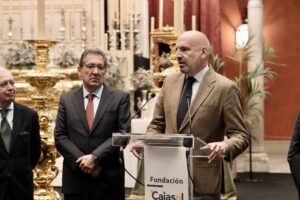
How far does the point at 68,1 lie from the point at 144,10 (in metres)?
1.09

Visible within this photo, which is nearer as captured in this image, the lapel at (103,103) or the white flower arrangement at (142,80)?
the lapel at (103,103)

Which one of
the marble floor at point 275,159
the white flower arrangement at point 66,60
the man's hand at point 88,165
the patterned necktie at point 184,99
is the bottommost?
the marble floor at point 275,159

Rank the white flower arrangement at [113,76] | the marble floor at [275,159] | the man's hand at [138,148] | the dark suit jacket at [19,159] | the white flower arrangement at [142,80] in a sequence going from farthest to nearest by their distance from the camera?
1. the marble floor at [275,159]
2. the white flower arrangement at [113,76]
3. the white flower arrangement at [142,80]
4. the dark suit jacket at [19,159]
5. the man's hand at [138,148]

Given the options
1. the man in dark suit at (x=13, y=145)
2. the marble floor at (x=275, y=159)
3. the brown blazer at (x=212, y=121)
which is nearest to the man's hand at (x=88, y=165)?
the man in dark suit at (x=13, y=145)

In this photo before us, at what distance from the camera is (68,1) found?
9633mm

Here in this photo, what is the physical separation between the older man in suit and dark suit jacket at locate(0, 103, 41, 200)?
97 cm

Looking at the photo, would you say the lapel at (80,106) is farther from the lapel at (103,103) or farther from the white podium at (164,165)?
the white podium at (164,165)

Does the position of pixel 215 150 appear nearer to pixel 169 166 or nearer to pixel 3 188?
pixel 169 166

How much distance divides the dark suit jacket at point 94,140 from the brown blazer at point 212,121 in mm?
673

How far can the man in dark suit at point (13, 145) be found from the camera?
4055 millimetres

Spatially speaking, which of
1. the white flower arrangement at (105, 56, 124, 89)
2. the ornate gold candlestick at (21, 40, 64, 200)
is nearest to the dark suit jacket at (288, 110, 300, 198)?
the ornate gold candlestick at (21, 40, 64, 200)

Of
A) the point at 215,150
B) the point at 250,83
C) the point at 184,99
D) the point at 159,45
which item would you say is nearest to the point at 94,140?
the point at 184,99

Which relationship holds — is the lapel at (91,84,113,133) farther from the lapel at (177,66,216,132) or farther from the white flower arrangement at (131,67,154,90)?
the white flower arrangement at (131,67,154,90)

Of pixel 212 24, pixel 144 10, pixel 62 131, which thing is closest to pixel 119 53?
pixel 144 10
